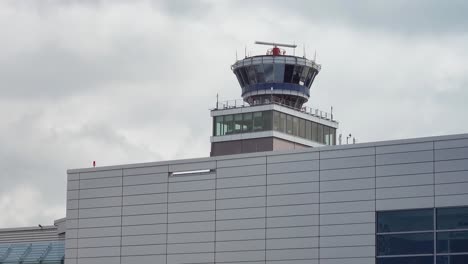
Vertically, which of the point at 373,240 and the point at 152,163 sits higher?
the point at 152,163

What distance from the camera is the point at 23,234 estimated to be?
313 feet

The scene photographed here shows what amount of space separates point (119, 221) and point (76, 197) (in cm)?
453

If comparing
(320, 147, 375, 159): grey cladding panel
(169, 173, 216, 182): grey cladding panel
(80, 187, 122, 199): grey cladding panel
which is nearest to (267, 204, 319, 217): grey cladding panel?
(320, 147, 375, 159): grey cladding panel

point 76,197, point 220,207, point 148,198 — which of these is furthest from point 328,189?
point 76,197

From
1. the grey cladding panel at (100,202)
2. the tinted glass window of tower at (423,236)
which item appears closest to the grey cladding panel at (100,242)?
the grey cladding panel at (100,202)

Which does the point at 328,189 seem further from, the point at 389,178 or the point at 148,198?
the point at 148,198

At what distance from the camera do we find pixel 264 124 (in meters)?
116

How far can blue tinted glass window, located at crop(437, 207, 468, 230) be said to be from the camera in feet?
236

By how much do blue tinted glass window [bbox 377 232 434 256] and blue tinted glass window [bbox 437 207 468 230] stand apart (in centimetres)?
104

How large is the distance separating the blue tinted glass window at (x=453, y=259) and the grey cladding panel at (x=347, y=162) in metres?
7.42

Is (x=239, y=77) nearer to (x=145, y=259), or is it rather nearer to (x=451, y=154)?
(x=145, y=259)

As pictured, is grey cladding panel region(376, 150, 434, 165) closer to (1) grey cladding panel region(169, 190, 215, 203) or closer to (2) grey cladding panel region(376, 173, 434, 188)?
(2) grey cladding panel region(376, 173, 434, 188)

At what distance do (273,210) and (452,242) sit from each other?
12594 millimetres

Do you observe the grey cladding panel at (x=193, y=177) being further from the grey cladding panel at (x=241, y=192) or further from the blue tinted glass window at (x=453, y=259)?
the blue tinted glass window at (x=453, y=259)
